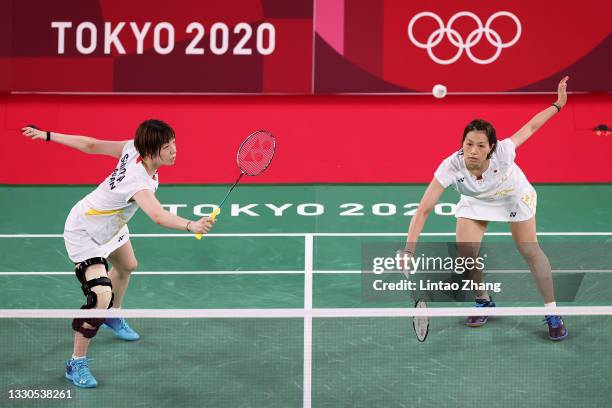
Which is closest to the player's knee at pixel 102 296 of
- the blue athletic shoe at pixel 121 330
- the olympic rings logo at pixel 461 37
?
the blue athletic shoe at pixel 121 330

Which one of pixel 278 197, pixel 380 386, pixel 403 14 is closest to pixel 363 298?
pixel 380 386

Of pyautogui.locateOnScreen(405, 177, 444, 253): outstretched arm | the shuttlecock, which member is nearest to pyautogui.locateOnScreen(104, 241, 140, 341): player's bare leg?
pyautogui.locateOnScreen(405, 177, 444, 253): outstretched arm

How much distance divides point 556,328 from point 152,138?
3.00 meters

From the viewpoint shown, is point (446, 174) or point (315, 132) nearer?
point (446, 174)

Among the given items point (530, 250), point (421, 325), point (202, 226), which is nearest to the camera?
point (202, 226)

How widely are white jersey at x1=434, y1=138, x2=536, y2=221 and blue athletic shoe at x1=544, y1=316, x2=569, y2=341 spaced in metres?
0.71

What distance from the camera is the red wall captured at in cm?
1075

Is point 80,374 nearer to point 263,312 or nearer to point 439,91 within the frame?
point 263,312

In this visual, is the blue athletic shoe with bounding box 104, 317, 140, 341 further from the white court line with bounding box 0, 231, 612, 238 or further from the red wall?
the red wall

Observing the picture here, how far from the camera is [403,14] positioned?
11.5 metres

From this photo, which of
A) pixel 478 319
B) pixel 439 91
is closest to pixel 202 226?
pixel 478 319

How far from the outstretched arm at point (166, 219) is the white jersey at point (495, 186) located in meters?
1.74

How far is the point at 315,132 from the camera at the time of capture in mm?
11250

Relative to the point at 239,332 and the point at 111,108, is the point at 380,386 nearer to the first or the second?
the point at 239,332
